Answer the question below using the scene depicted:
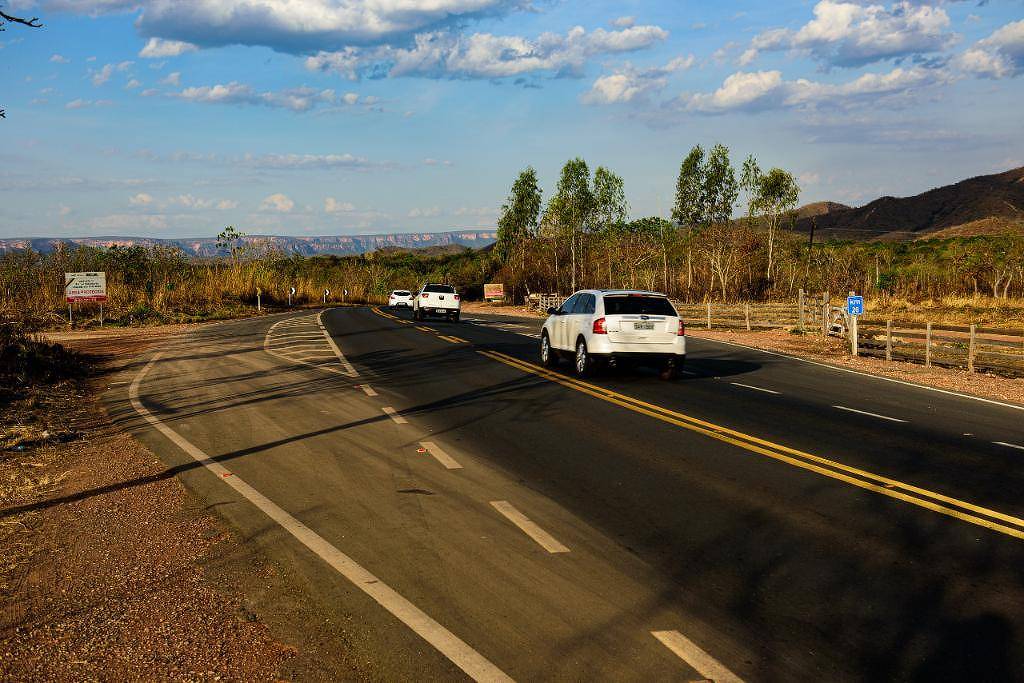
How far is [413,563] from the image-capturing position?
6238mm

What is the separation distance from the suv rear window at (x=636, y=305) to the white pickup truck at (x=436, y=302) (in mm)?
24444

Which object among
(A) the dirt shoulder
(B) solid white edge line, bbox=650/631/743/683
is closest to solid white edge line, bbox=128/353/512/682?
(A) the dirt shoulder

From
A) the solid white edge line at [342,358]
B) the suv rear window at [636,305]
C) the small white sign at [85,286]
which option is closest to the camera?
the suv rear window at [636,305]

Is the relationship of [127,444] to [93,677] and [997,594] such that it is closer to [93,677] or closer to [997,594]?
[93,677]

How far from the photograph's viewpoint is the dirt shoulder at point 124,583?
181 inches

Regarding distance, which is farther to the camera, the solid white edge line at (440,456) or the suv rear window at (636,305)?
the suv rear window at (636,305)

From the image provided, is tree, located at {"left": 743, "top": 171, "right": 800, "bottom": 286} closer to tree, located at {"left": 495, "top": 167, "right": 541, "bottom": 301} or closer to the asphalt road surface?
tree, located at {"left": 495, "top": 167, "right": 541, "bottom": 301}

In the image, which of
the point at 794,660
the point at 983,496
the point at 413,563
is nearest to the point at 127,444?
the point at 413,563

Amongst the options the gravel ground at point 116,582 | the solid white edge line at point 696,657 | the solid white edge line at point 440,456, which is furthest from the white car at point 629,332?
the solid white edge line at point 696,657

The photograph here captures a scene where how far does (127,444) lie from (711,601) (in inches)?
317

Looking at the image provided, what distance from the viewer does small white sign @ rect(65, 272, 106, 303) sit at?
3534cm

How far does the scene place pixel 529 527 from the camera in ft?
23.6

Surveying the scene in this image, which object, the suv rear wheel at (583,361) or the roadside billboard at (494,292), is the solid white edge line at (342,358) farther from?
the roadside billboard at (494,292)

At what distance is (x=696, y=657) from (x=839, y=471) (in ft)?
17.6
